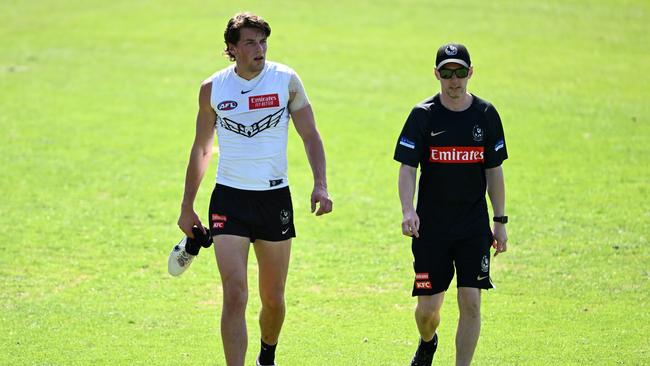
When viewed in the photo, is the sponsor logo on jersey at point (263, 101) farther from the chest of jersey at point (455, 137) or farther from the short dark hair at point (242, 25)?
the chest of jersey at point (455, 137)

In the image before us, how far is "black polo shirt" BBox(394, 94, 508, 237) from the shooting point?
795 cm

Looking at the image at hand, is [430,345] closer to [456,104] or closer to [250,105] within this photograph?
[456,104]

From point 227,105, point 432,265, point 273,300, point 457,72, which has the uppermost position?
point 457,72

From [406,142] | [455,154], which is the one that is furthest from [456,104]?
[406,142]

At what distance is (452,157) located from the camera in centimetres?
798

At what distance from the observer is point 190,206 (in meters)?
8.20

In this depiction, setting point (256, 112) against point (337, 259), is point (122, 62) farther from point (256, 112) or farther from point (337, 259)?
point (256, 112)

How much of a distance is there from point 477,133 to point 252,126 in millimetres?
1690

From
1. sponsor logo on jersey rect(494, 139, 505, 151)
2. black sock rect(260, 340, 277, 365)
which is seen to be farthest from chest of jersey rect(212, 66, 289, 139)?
black sock rect(260, 340, 277, 365)

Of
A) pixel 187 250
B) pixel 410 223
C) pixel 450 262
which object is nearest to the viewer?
pixel 410 223

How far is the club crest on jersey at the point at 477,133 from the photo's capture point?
313 inches

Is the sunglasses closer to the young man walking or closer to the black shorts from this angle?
the young man walking

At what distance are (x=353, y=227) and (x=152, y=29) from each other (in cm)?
1620

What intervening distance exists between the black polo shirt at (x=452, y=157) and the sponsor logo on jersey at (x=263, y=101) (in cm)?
99
